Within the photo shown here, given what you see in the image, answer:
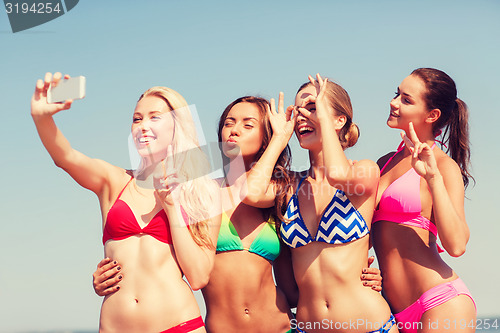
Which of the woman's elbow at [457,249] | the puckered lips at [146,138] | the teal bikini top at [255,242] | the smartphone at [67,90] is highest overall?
the smartphone at [67,90]

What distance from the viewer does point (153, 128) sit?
675 cm

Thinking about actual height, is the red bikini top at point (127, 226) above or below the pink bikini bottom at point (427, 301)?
above

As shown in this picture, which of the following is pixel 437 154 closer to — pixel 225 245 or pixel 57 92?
pixel 225 245

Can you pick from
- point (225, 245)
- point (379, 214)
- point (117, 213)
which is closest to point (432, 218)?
point (379, 214)

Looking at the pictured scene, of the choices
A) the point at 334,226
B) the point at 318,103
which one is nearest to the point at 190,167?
the point at 318,103

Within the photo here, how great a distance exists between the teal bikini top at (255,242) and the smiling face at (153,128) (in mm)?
1170

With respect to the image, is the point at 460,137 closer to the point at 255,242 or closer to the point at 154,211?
the point at 255,242

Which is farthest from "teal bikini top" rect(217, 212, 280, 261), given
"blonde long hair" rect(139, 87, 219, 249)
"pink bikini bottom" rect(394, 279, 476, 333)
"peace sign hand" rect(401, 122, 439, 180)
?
"peace sign hand" rect(401, 122, 439, 180)

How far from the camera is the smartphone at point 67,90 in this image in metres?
5.59

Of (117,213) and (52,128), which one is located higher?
(52,128)

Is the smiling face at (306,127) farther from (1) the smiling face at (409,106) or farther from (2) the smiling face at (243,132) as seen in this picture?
(1) the smiling face at (409,106)

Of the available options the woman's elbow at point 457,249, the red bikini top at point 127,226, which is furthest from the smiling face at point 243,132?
the woman's elbow at point 457,249

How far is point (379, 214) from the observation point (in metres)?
7.11

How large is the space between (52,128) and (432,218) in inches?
170
